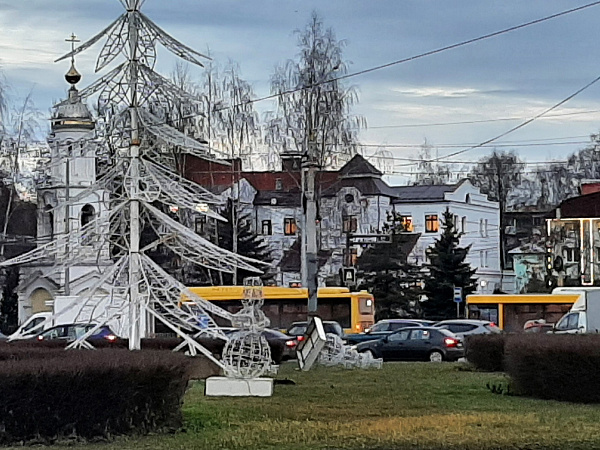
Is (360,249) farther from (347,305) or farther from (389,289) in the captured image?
(347,305)

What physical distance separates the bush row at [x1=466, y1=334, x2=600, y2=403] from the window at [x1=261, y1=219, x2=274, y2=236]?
210ft

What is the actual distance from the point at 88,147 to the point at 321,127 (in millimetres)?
35602

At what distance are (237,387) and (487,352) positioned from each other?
9.04 meters

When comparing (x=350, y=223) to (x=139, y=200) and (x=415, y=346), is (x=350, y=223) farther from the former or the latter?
(x=139, y=200)

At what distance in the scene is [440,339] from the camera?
39094 millimetres

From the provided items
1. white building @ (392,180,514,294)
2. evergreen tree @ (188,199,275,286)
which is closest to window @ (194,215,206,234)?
evergreen tree @ (188,199,275,286)

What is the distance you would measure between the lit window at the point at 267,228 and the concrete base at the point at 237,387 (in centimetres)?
6443

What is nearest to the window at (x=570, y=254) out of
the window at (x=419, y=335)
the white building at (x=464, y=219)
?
the white building at (x=464, y=219)

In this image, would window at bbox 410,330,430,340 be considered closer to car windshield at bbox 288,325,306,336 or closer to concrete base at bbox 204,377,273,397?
car windshield at bbox 288,325,306,336

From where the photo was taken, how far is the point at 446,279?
65.1 m

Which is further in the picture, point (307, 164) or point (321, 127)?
point (321, 127)

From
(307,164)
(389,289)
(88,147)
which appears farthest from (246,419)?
(389,289)

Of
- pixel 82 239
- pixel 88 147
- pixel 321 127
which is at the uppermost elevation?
pixel 321 127

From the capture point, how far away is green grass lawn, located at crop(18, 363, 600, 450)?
13.5m
